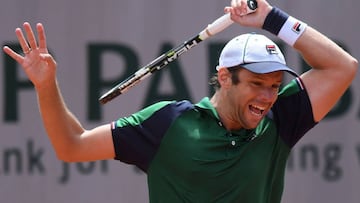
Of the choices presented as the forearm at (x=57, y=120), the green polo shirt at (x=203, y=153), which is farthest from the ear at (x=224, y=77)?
the forearm at (x=57, y=120)

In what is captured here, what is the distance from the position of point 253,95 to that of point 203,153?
312 mm

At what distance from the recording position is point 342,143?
627 cm

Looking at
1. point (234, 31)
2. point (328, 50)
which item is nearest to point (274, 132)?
point (328, 50)

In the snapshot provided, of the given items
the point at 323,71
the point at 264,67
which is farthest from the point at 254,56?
the point at 323,71

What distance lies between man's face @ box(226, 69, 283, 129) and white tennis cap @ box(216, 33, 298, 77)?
0.04m

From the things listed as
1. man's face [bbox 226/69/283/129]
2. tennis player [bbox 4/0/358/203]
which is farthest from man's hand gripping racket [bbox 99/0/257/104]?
man's face [bbox 226/69/283/129]

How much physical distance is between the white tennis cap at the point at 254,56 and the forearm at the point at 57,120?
2.25ft

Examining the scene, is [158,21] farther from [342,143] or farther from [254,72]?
[254,72]

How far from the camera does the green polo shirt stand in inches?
150

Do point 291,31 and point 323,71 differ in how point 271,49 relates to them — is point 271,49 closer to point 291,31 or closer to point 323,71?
point 291,31

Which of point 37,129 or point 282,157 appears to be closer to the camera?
point 282,157

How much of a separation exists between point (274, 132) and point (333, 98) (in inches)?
12.6

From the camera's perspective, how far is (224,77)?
3973mm

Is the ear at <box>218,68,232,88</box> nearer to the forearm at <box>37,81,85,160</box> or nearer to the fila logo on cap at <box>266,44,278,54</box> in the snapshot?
the fila logo on cap at <box>266,44,278,54</box>
